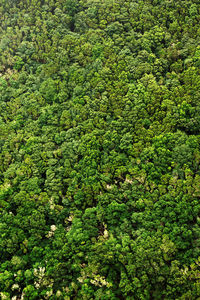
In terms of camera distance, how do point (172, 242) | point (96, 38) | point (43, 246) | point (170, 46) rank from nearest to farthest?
1. point (172, 242)
2. point (43, 246)
3. point (170, 46)
4. point (96, 38)

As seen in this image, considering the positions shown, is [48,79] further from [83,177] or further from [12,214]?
[12,214]

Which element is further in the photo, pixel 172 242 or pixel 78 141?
pixel 78 141

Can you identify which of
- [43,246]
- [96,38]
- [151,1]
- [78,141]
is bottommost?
[43,246]

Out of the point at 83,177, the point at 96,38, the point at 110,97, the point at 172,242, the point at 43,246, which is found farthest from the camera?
the point at 96,38

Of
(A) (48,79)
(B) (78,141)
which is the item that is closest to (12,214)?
(B) (78,141)

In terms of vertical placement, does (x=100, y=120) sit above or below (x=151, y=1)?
below

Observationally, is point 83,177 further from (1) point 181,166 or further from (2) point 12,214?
(1) point 181,166
